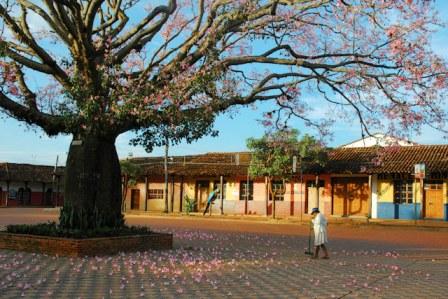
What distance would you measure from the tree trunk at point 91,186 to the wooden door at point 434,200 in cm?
2177

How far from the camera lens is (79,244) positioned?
11.6 m

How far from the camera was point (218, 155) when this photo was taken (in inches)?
1667

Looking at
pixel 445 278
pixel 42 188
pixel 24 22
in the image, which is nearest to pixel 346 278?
pixel 445 278

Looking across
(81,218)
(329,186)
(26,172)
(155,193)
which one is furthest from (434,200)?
(26,172)

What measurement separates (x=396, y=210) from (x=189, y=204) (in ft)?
41.9

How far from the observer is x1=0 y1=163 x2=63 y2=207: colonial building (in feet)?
163

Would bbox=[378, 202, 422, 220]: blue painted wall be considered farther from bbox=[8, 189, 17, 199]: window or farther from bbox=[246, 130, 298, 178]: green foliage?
bbox=[8, 189, 17, 199]: window

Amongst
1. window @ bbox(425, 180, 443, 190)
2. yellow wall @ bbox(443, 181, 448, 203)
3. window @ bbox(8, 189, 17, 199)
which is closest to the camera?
yellow wall @ bbox(443, 181, 448, 203)

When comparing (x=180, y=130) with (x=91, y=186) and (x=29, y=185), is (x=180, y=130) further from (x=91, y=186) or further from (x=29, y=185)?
(x=29, y=185)

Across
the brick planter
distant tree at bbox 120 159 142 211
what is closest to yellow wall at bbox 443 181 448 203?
distant tree at bbox 120 159 142 211

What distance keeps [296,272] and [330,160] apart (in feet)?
78.2

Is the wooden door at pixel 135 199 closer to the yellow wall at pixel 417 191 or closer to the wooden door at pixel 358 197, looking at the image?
the wooden door at pixel 358 197

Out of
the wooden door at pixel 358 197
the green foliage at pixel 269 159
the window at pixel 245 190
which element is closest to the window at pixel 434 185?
the wooden door at pixel 358 197

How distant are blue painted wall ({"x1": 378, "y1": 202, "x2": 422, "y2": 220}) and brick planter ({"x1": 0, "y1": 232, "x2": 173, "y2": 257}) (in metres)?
21.3
